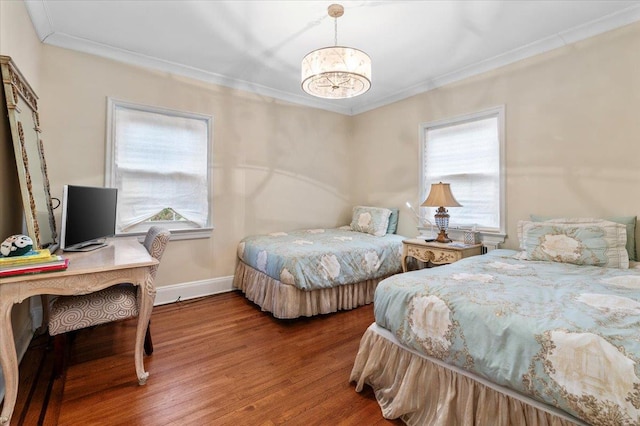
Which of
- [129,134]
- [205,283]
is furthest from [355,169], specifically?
[129,134]

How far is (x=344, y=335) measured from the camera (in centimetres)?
251

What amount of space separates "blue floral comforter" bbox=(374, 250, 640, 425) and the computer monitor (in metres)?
2.15

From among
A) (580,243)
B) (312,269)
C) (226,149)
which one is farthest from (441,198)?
(226,149)

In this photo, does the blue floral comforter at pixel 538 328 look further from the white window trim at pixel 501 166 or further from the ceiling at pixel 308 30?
the ceiling at pixel 308 30

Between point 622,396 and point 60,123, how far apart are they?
157 inches

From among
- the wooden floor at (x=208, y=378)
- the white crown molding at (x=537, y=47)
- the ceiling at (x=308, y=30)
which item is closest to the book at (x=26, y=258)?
the wooden floor at (x=208, y=378)

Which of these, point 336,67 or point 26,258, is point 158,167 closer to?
point 26,258

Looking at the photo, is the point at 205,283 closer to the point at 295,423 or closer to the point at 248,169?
the point at 248,169

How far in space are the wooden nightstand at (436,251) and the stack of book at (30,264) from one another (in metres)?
2.90

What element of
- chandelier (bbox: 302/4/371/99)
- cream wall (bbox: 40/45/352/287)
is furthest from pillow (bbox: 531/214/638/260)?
cream wall (bbox: 40/45/352/287)

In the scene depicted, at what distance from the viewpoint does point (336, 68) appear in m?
2.10

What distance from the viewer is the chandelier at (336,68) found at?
2.10 m

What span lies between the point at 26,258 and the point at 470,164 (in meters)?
3.80

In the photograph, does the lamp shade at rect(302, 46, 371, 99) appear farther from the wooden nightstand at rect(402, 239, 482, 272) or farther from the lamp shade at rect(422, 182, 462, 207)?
the wooden nightstand at rect(402, 239, 482, 272)
